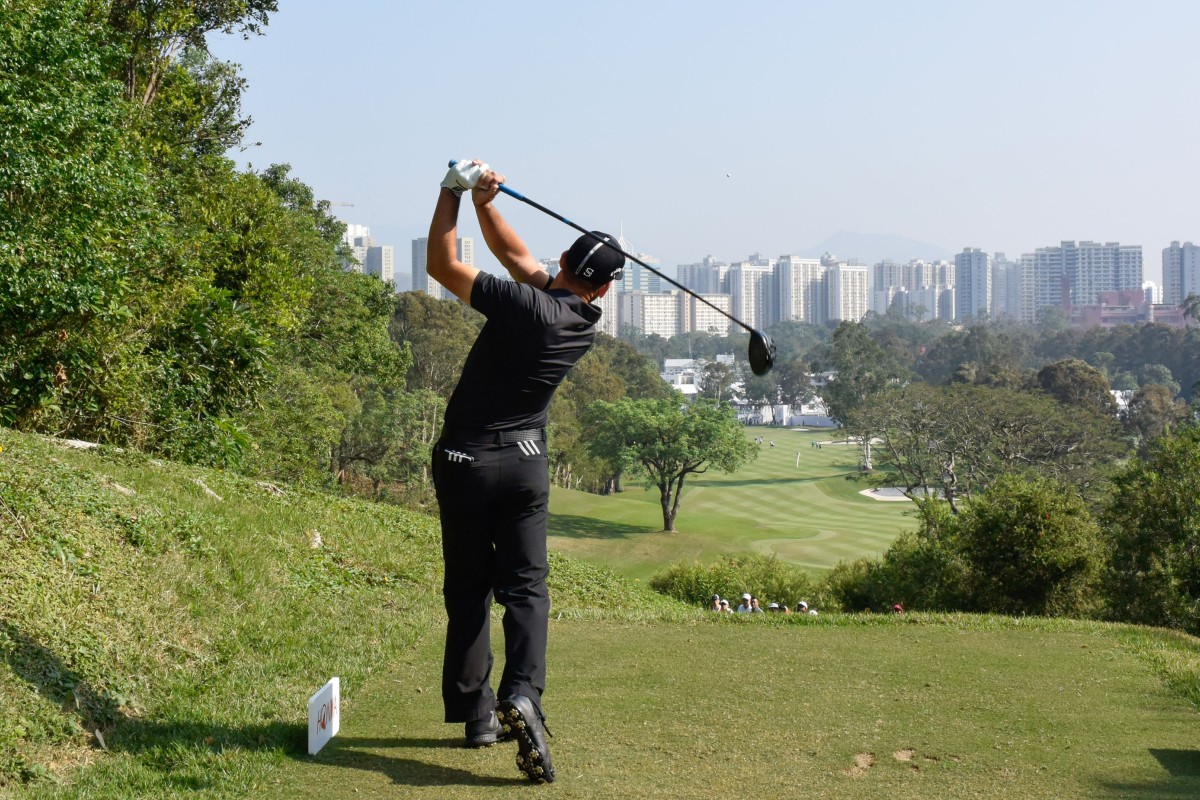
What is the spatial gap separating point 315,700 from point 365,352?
31.1 m

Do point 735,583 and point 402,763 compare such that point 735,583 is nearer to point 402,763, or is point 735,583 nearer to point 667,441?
point 402,763

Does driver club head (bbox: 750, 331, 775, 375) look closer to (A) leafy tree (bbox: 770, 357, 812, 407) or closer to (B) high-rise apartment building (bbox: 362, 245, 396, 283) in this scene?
(A) leafy tree (bbox: 770, 357, 812, 407)

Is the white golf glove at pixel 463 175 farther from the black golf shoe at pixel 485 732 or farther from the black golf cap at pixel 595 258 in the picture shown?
the black golf shoe at pixel 485 732

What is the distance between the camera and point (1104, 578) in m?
15.5

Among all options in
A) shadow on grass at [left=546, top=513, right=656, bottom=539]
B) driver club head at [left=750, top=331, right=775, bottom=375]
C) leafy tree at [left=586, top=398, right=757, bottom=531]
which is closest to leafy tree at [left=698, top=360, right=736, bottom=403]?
leafy tree at [left=586, top=398, right=757, bottom=531]

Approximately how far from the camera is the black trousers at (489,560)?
4611mm

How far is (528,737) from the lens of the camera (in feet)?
14.3

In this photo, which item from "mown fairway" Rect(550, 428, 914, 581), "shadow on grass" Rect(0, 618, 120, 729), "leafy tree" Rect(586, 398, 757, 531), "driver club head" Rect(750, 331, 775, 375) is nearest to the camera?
"shadow on grass" Rect(0, 618, 120, 729)

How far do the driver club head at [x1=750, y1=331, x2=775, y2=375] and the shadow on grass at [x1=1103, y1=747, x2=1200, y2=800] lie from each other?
2288mm

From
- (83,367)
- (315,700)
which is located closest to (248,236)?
(83,367)

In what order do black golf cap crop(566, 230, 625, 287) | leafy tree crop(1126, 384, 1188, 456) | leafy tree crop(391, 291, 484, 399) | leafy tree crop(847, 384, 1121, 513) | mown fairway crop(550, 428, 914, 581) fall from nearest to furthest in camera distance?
black golf cap crop(566, 230, 625, 287) → mown fairway crop(550, 428, 914, 581) → leafy tree crop(847, 384, 1121, 513) → leafy tree crop(391, 291, 484, 399) → leafy tree crop(1126, 384, 1188, 456)

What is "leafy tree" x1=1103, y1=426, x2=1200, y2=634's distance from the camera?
50.6 feet

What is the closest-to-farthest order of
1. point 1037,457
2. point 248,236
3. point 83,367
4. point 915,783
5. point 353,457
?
point 915,783, point 83,367, point 248,236, point 353,457, point 1037,457

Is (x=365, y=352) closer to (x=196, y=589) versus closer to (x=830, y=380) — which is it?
(x=196, y=589)
